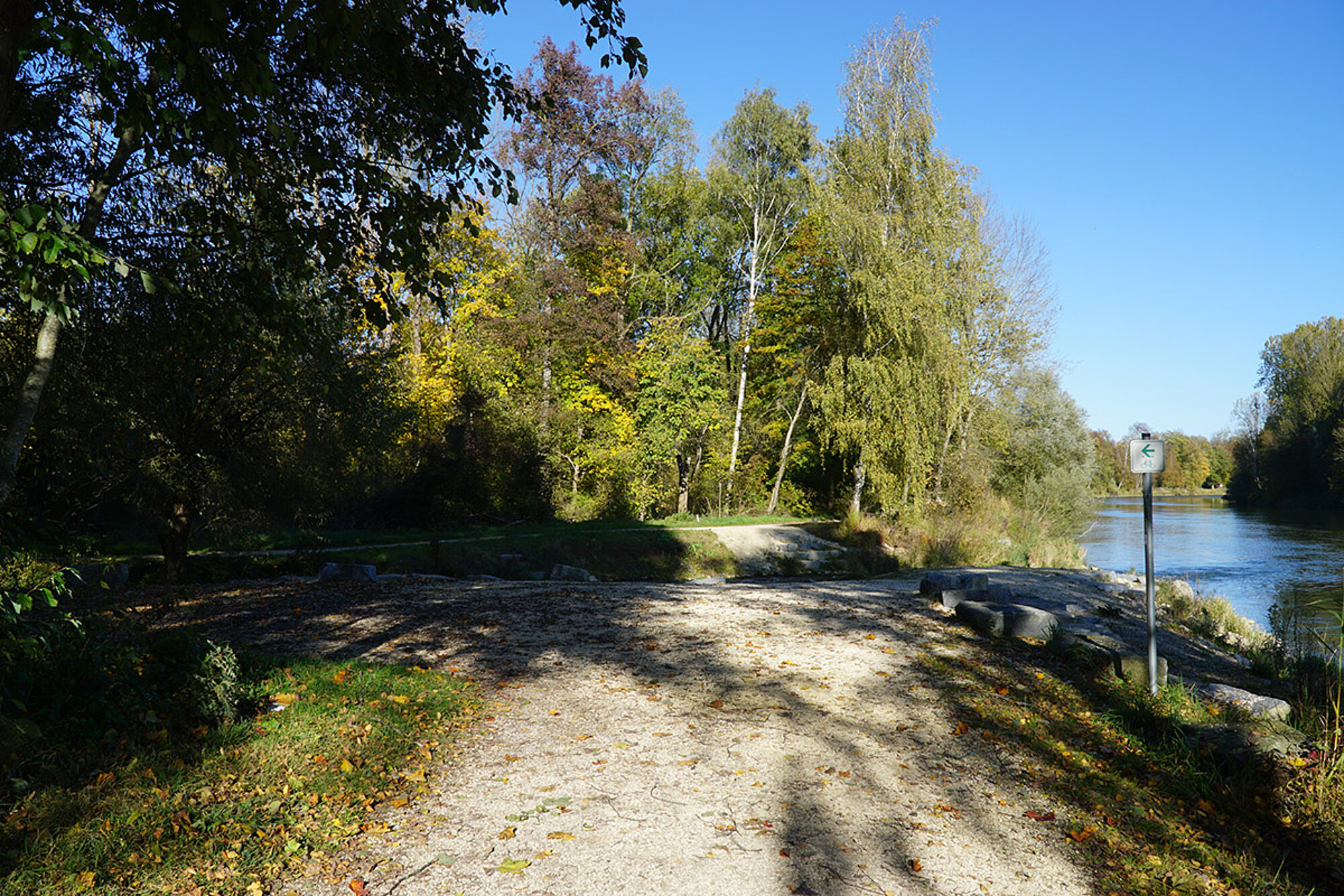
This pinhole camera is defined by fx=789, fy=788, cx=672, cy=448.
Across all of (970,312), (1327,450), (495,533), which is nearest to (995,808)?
(495,533)

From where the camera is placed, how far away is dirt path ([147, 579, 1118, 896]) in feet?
11.8

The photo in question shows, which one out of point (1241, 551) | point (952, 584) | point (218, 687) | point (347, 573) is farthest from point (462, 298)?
point (1241, 551)

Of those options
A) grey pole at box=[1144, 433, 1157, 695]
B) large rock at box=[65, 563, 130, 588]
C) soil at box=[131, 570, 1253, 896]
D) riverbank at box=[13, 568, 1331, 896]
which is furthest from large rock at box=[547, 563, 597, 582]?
grey pole at box=[1144, 433, 1157, 695]

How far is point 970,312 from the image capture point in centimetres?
2567

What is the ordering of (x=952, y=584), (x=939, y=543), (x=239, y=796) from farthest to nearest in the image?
(x=939, y=543)
(x=952, y=584)
(x=239, y=796)

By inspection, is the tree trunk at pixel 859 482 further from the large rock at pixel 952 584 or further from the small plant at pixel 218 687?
the small plant at pixel 218 687

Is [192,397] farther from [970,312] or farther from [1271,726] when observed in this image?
[970,312]

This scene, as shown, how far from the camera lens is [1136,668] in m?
6.76

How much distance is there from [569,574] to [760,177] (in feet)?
65.2

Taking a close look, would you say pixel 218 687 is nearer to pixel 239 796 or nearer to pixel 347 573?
pixel 239 796

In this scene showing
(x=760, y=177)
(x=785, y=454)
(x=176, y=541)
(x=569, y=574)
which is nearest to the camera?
(x=176, y=541)

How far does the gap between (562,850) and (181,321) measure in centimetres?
490

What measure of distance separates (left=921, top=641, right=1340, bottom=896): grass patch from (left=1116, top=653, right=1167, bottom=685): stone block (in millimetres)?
130

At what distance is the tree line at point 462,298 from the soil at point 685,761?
8.21ft
